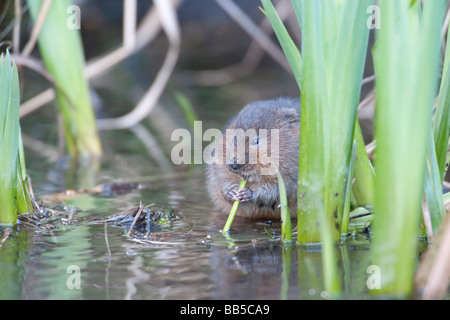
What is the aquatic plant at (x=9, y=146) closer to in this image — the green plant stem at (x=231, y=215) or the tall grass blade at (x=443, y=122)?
the green plant stem at (x=231, y=215)

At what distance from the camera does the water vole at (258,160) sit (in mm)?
3361

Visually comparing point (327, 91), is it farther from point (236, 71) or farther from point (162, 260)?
point (236, 71)

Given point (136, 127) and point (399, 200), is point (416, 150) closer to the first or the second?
point (399, 200)

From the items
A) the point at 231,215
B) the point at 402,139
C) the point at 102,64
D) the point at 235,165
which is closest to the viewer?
the point at 402,139

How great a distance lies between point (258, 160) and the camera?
3.37 meters

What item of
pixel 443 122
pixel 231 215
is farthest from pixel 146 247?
pixel 443 122

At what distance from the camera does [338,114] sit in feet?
8.15

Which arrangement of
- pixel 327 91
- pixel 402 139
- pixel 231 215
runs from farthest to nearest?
pixel 231 215
pixel 327 91
pixel 402 139

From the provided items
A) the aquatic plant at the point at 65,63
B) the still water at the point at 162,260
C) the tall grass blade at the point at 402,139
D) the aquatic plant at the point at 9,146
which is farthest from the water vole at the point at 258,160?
the aquatic plant at the point at 65,63

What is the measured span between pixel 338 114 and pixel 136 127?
13.3 feet

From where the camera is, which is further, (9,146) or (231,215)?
(231,215)

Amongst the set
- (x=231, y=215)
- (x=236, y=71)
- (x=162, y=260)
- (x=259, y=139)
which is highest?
(x=236, y=71)

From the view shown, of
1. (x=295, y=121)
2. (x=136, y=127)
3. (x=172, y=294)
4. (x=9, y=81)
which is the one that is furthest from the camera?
(x=136, y=127)
